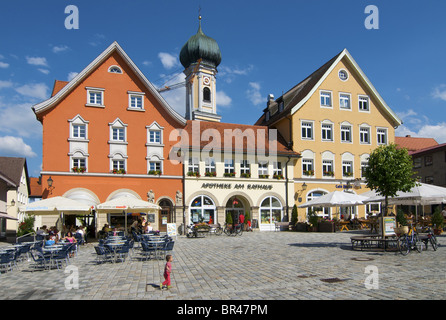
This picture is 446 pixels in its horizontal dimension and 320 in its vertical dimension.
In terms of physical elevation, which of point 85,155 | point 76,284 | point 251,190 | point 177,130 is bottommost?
→ point 76,284

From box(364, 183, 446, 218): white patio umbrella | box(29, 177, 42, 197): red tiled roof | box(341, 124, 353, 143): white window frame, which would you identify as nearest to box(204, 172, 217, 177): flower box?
box(341, 124, 353, 143): white window frame

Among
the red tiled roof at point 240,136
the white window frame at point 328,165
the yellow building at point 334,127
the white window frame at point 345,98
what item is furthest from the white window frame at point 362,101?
the red tiled roof at point 240,136

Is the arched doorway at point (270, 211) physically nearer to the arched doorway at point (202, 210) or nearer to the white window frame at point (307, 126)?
the arched doorway at point (202, 210)

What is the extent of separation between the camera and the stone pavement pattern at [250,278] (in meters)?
9.36

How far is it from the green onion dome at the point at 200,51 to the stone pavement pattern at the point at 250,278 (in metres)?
56.7

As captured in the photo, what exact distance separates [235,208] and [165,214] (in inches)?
260

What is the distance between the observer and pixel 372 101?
40.3 m

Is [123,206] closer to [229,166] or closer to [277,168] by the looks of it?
[229,166]

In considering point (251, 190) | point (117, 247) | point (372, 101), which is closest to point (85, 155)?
point (251, 190)

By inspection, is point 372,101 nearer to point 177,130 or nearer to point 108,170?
point 177,130

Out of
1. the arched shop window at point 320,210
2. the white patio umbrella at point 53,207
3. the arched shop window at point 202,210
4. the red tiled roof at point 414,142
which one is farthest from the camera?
the red tiled roof at point 414,142

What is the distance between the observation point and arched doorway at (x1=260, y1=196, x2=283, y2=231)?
116 ft

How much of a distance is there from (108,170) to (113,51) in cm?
912
